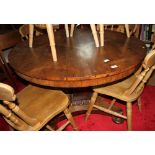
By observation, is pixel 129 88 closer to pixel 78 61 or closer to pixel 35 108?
pixel 78 61

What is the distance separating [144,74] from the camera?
1.40 m

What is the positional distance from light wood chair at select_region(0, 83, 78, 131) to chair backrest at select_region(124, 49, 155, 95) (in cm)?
54

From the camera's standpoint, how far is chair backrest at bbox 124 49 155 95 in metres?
1.27

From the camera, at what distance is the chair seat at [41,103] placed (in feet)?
4.67

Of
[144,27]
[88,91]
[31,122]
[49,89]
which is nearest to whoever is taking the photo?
[31,122]

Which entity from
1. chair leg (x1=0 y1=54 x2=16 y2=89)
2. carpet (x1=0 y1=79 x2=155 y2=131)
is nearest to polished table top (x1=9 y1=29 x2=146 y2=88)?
chair leg (x1=0 y1=54 x2=16 y2=89)

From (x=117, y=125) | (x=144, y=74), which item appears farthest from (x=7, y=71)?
(x=144, y=74)

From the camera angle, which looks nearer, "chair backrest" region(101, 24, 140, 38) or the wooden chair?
the wooden chair

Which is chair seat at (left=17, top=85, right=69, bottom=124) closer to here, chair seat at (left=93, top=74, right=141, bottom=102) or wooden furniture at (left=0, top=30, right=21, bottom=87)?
chair seat at (left=93, top=74, right=141, bottom=102)

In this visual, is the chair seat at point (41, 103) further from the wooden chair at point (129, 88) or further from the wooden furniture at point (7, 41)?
the wooden furniture at point (7, 41)
